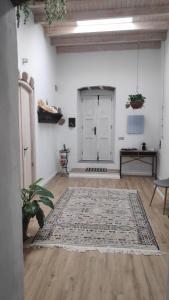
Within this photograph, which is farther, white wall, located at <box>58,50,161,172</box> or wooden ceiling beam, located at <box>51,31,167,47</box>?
white wall, located at <box>58,50,161,172</box>

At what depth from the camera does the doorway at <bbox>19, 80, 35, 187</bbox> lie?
4.25 meters

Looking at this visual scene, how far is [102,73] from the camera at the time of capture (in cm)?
670

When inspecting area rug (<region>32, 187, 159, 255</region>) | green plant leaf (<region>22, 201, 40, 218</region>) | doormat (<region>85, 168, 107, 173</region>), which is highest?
green plant leaf (<region>22, 201, 40, 218</region>)

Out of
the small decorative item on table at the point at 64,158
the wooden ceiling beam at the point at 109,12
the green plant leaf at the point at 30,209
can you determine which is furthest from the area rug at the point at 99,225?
the wooden ceiling beam at the point at 109,12

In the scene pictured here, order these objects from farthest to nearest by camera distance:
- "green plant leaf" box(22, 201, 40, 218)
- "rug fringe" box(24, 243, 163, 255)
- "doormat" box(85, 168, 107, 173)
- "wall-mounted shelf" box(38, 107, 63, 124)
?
"doormat" box(85, 168, 107, 173)
"wall-mounted shelf" box(38, 107, 63, 124)
"green plant leaf" box(22, 201, 40, 218)
"rug fringe" box(24, 243, 163, 255)

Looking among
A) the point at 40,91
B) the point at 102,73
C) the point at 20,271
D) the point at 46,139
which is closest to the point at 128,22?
→ the point at 102,73

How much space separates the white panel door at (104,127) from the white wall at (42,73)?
1534 millimetres

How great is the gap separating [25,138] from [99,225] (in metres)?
2.26

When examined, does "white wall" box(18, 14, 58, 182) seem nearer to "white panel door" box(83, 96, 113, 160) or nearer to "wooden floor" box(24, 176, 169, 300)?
"white panel door" box(83, 96, 113, 160)

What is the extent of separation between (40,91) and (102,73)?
91.2 inches

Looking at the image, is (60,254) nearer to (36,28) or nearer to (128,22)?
(36,28)

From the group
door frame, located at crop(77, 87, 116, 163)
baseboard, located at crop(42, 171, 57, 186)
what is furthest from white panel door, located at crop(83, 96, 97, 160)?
baseboard, located at crop(42, 171, 57, 186)

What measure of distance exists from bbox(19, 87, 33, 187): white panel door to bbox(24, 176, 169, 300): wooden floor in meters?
1.98

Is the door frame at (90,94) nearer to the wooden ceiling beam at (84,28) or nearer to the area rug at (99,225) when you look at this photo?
the wooden ceiling beam at (84,28)
